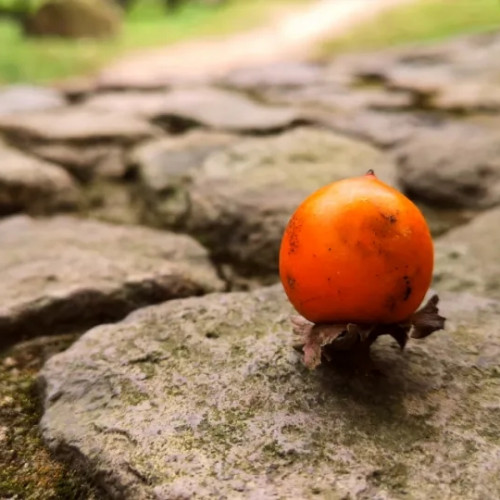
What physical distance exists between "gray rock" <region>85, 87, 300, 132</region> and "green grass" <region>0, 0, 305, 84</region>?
5.09 ft

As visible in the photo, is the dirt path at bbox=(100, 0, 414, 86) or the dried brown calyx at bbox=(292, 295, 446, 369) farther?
the dirt path at bbox=(100, 0, 414, 86)

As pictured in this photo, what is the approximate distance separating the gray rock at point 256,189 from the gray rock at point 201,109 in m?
0.36

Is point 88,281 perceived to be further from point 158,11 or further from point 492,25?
point 158,11

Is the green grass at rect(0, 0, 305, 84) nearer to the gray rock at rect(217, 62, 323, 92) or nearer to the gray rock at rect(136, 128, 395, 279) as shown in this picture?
the gray rock at rect(217, 62, 323, 92)

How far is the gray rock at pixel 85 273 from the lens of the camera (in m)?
1.24

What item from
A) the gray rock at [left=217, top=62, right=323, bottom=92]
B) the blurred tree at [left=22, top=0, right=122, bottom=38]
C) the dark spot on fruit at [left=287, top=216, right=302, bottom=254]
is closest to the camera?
the dark spot on fruit at [left=287, top=216, right=302, bottom=254]

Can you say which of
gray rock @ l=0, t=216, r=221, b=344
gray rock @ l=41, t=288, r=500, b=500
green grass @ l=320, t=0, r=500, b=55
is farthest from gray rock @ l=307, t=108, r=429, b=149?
green grass @ l=320, t=0, r=500, b=55

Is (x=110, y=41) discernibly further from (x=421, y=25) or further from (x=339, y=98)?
(x=339, y=98)

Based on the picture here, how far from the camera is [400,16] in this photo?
275 inches

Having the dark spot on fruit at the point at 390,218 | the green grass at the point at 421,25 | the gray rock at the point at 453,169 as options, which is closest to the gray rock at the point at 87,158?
the gray rock at the point at 453,169

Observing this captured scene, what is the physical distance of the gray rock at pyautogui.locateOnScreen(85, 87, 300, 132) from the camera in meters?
2.67

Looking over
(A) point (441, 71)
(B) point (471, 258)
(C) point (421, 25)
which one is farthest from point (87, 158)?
(C) point (421, 25)

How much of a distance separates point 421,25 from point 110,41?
382 cm

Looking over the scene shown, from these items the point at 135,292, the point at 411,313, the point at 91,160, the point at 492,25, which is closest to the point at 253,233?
the point at 135,292
